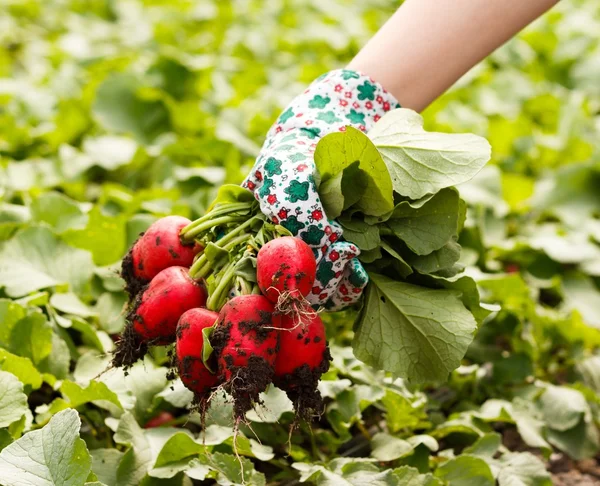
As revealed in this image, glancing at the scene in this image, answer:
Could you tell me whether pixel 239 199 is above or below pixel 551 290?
above

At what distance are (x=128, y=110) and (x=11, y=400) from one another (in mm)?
1783

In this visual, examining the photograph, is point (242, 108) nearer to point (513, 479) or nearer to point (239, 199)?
point (239, 199)

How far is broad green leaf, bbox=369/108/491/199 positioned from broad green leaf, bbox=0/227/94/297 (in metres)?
0.92

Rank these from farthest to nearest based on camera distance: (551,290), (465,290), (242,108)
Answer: (242,108)
(551,290)
(465,290)

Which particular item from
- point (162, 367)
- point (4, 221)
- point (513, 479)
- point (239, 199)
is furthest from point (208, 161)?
point (513, 479)

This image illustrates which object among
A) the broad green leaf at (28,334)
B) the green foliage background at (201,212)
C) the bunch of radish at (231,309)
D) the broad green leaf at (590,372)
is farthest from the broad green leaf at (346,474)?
the broad green leaf at (590,372)

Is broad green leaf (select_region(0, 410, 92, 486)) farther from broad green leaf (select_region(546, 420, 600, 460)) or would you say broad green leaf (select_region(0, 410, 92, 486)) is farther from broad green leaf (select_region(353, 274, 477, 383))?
broad green leaf (select_region(546, 420, 600, 460))

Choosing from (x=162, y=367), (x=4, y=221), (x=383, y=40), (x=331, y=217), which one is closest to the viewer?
(x=331, y=217)

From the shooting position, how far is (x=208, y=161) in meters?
2.90

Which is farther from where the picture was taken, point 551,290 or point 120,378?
point 551,290

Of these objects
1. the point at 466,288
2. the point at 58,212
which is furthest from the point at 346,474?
the point at 58,212

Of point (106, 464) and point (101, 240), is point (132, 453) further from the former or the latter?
point (101, 240)

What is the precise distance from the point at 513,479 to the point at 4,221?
60.1 inches

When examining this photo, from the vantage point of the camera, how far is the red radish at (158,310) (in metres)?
1.47
